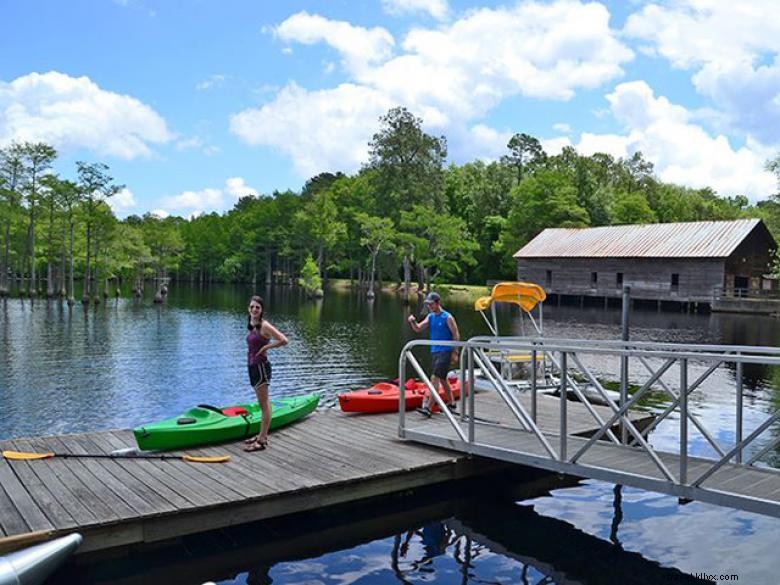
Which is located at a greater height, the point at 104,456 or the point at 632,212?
the point at 632,212

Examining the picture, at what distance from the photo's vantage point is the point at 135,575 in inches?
286

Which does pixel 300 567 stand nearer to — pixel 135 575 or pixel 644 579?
pixel 135 575

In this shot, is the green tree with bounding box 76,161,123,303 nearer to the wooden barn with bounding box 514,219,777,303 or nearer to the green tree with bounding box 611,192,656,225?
the wooden barn with bounding box 514,219,777,303

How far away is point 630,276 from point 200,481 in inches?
2250

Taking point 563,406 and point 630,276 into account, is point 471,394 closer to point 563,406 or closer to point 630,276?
point 563,406

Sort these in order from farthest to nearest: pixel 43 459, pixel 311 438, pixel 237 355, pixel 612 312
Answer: pixel 612 312, pixel 237 355, pixel 311 438, pixel 43 459

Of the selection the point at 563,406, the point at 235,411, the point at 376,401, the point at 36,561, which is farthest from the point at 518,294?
the point at 36,561

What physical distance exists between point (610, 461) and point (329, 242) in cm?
7423

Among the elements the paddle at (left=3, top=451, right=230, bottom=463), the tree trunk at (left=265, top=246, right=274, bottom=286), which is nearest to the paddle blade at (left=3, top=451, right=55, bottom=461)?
the paddle at (left=3, top=451, right=230, bottom=463)

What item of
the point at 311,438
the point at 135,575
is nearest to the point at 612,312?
the point at 311,438

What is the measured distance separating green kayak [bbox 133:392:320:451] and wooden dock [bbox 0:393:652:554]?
7.8 inches

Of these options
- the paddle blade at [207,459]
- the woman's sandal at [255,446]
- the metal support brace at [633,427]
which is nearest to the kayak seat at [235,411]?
the woman's sandal at [255,446]

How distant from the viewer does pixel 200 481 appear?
822cm

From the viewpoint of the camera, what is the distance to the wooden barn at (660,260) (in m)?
54.8
